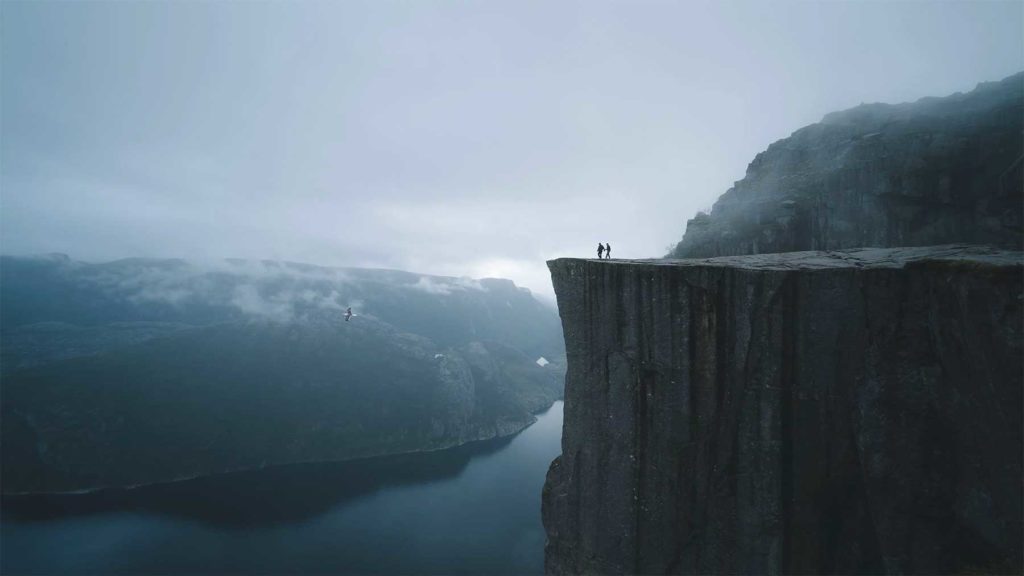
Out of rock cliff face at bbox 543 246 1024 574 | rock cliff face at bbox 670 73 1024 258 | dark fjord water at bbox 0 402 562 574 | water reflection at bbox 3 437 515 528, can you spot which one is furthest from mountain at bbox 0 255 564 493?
rock cliff face at bbox 543 246 1024 574

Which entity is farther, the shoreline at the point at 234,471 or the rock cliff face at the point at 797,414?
the shoreline at the point at 234,471

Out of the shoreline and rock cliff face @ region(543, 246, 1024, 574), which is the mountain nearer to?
the shoreline

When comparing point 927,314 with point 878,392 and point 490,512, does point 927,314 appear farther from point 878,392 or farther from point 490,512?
point 490,512

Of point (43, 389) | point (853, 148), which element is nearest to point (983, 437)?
point (853, 148)

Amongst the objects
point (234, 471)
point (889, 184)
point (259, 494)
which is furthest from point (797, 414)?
point (234, 471)

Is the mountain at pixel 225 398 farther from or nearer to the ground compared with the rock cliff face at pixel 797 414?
nearer to the ground

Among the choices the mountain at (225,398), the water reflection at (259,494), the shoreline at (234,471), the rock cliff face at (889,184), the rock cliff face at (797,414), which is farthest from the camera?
the mountain at (225,398)

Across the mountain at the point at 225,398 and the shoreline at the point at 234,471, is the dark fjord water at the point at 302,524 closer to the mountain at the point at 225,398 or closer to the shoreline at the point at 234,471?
the shoreline at the point at 234,471

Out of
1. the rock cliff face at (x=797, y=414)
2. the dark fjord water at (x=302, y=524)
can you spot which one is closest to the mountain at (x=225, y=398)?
the dark fjord water at (x=302, y=524)
